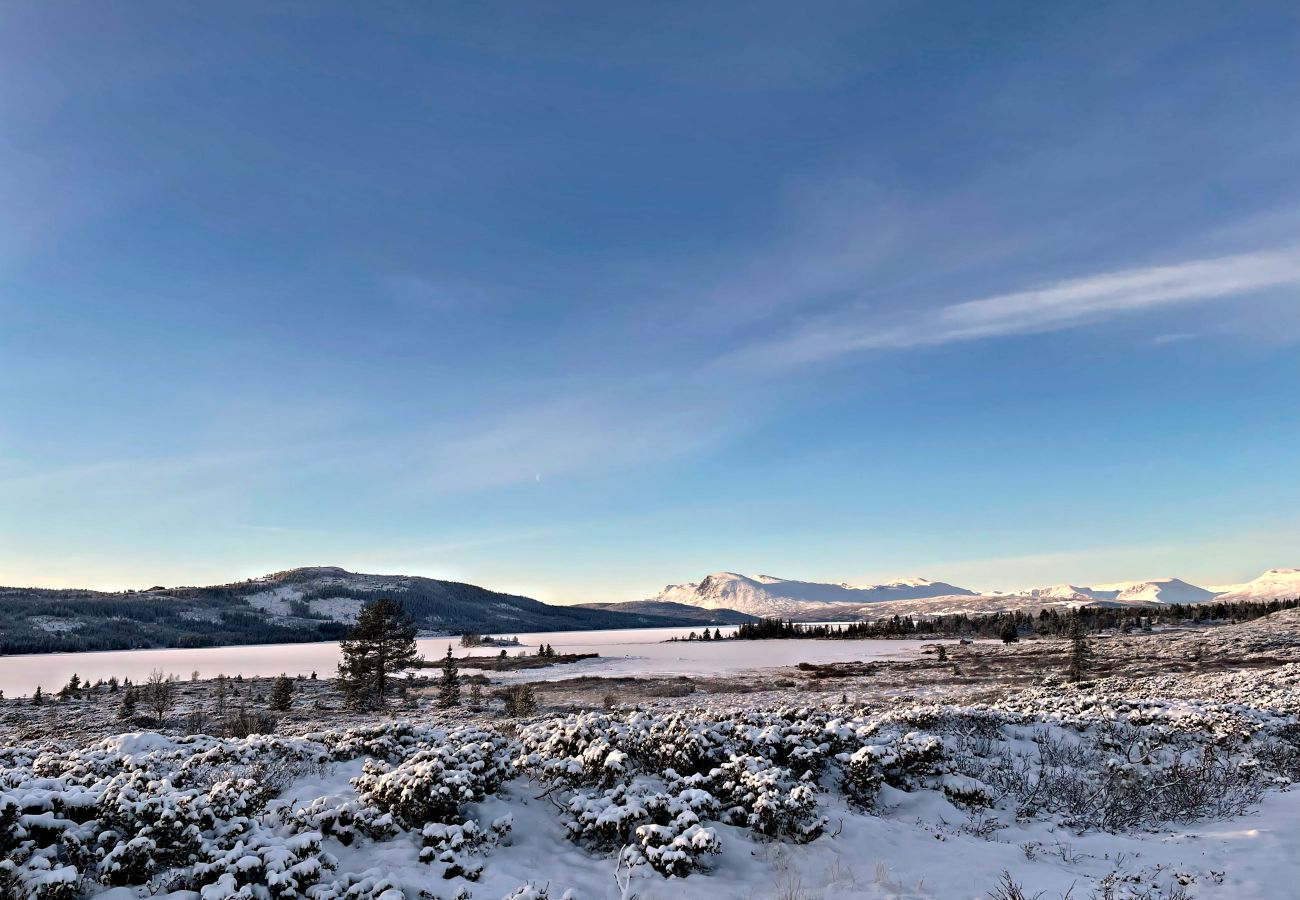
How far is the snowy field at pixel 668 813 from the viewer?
784 centimetres

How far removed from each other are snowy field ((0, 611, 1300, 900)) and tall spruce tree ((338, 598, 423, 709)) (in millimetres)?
29334

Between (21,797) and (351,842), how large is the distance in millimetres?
3813

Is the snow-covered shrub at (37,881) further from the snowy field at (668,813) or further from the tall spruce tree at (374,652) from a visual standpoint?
the tall spruce tree at (374,652)

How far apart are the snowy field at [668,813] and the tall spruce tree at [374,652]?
96.2 ft

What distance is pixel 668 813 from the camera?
962cm

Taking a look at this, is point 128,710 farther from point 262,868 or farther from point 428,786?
point 262,868

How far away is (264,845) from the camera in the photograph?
7957mm

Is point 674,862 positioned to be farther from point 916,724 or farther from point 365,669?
point 365,669

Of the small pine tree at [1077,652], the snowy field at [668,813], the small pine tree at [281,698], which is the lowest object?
the small pine tree at [281,698]

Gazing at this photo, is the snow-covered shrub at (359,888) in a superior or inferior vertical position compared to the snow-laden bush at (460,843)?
superior

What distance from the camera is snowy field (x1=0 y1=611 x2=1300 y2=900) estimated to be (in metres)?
7.84

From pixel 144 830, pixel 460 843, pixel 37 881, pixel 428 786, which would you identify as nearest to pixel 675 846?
pixel 460 843

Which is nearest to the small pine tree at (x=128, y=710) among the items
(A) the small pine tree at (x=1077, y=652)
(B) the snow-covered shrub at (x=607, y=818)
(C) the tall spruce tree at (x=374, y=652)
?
(C) the tall spruce tree at (x=374, y=652)

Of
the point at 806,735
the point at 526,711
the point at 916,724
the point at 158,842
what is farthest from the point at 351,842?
the point at 526,711
